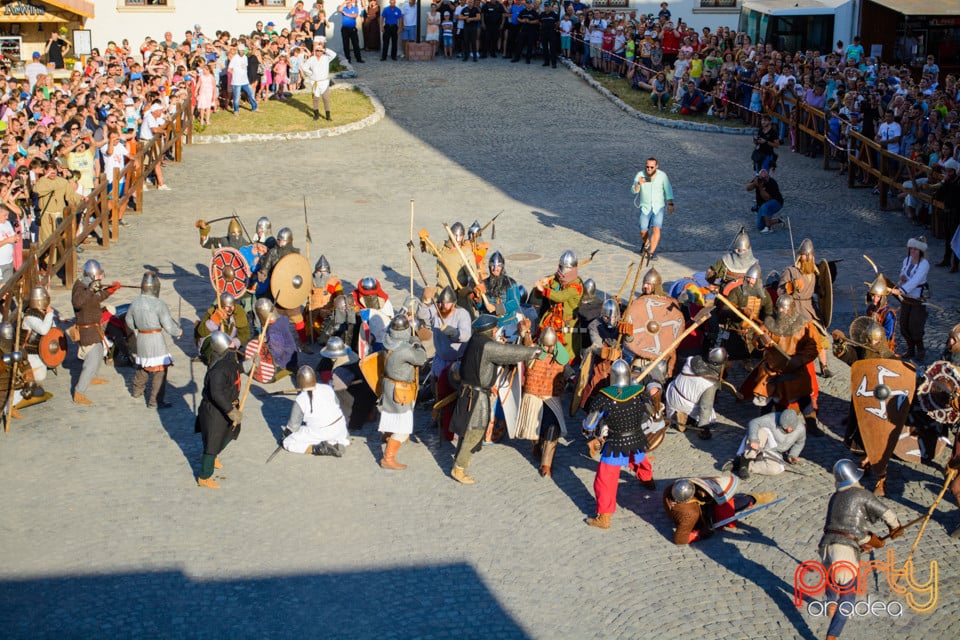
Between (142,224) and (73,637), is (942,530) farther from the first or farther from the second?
(142,224)

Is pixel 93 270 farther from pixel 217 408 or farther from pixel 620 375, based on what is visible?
pixel 620 375

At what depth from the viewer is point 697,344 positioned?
11523 millimetres

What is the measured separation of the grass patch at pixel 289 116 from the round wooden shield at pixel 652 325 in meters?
14.1

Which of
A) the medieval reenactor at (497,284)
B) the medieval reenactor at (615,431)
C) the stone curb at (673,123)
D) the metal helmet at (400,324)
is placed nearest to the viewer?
the medieval reenactor at (615,431)

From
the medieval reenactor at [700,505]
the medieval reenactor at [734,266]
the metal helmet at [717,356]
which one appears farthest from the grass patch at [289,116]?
the medieval reenactor at [700,505]

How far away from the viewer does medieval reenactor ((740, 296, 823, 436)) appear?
33.7 feet

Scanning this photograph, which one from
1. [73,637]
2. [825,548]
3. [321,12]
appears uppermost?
[321,12]

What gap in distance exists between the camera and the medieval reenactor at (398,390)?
9.85m

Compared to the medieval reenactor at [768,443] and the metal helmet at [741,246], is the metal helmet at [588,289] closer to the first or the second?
the metal helmet at [741,246]

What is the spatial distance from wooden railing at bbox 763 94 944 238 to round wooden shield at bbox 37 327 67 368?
1229cm

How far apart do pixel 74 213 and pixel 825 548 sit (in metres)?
10.9

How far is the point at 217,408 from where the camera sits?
945cm

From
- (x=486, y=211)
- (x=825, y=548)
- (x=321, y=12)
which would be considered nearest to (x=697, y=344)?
(x=825, y=548)

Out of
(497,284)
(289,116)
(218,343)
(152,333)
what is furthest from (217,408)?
(289,116)
